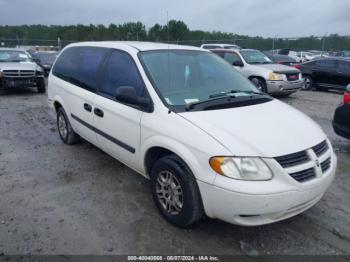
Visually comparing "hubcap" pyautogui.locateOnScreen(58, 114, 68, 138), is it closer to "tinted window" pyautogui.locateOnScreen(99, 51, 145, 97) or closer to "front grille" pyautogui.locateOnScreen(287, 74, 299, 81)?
"tinted window" pyautogui.locateOnScreen(99, 51, 145, 97)

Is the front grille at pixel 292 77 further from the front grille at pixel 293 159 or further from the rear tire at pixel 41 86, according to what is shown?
the rear tire at pixel 41 86

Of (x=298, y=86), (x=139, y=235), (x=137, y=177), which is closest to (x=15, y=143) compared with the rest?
(x=137, y=177)

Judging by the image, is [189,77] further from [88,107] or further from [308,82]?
[308,82]

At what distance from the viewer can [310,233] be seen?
3.02 metres

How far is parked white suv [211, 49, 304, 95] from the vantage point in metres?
10.0

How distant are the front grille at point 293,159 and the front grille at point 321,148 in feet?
0.60

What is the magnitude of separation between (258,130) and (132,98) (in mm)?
1291

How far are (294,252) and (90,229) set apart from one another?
1.92 meters

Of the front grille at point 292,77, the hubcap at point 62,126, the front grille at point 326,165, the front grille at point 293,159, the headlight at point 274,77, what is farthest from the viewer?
the front grille at point 292,77

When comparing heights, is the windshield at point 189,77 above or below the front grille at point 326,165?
above

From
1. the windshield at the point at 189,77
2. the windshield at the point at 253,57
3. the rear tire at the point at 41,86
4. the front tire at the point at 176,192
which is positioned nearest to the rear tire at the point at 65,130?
the windshield at the point at 189,77

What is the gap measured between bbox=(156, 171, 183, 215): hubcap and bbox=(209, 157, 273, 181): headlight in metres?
0.54

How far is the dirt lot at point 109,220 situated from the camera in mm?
2814

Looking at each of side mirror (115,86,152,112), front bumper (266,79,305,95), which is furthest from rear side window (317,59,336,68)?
side mirror (115,86,152,112)
